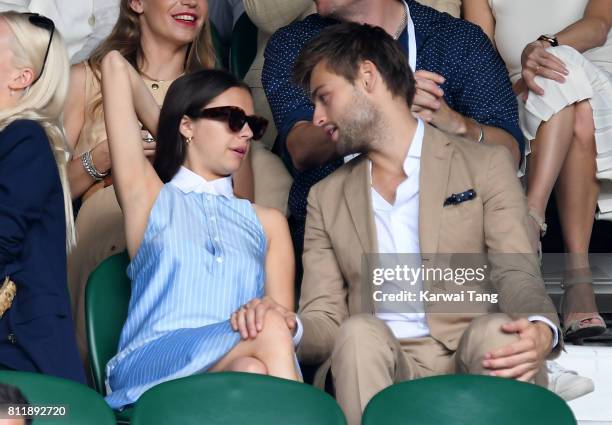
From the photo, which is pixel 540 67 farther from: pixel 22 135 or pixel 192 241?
pixel 22 135

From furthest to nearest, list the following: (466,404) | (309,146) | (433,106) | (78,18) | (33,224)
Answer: (78,18) → (309,146) → (433,106) → (33,224) → (466,404)

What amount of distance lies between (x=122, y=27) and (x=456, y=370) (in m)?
1.86

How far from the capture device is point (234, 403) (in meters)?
2.88

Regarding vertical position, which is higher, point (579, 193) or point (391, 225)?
point (391, 225)

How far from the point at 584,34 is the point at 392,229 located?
137 cm

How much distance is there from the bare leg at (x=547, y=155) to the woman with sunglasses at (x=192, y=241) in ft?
3.18

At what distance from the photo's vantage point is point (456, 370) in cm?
364

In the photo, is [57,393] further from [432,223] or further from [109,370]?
[432,223]

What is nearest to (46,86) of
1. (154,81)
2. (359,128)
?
(359,128)

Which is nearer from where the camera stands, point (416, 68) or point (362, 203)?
point (362, 203)

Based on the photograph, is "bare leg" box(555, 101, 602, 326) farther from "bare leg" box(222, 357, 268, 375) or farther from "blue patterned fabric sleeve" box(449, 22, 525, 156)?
"bare leg" box(222, 357, 268, 375)

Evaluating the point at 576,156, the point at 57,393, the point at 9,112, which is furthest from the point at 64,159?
the point at 576,156

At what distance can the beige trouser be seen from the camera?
3.38m

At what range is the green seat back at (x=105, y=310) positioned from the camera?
3.67 metres
